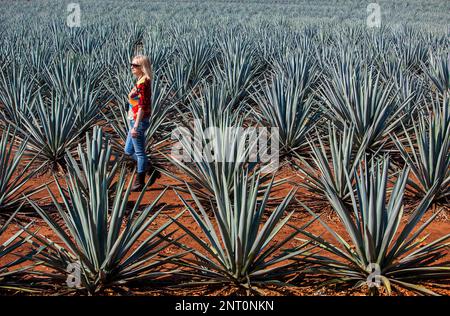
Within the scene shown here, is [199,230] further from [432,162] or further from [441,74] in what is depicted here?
[441,74]

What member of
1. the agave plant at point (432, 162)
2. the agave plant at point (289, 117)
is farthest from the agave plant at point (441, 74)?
the agave plant at point (432, 162)

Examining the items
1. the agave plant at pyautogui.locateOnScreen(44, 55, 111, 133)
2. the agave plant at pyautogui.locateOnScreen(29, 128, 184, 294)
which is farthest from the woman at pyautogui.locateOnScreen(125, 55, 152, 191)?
the agave plant at pyautogui.locateOnScreen(29, 128, 184, 294)

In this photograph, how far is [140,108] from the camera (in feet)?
13.7

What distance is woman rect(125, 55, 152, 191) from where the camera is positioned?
164 inches

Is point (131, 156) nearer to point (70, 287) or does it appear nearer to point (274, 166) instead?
point (274, 166)

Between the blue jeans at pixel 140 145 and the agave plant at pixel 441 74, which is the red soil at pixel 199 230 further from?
the agave plant at pixel 441 74

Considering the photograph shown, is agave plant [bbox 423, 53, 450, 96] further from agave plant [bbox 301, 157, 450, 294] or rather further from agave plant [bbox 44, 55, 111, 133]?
agave plant [bbox 301, 157, 450, 294]

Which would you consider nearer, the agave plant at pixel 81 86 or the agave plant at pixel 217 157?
the agave plant at pixel 217 157

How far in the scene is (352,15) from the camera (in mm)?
30547

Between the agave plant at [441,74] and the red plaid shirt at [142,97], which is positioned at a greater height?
the agave plant at [441,74]

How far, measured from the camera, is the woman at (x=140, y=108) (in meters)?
4.18

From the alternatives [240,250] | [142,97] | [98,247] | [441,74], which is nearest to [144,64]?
[142,97]
